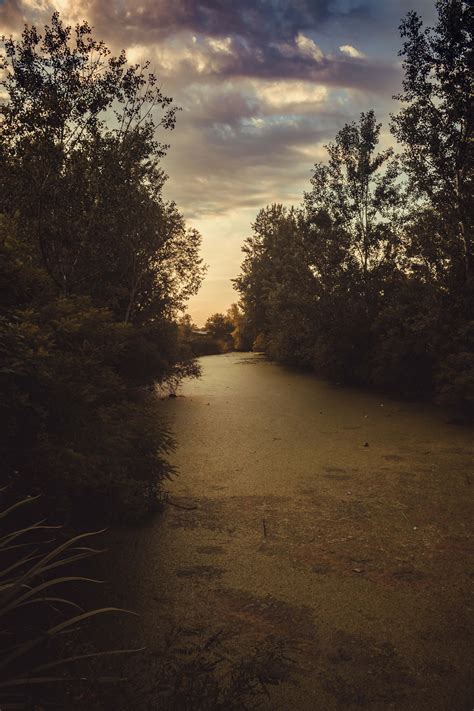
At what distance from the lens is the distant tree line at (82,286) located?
3.70 m

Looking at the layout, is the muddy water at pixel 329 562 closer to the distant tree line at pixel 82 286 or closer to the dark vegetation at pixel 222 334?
the distant tree line at pixel 82 286

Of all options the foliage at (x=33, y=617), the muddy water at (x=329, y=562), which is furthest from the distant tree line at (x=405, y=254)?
the foliage at (x=33, y=617)

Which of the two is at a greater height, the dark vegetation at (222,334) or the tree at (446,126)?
the tree at (446,126)

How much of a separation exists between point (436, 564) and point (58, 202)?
30.7 feet

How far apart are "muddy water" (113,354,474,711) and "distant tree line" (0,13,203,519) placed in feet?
3.29

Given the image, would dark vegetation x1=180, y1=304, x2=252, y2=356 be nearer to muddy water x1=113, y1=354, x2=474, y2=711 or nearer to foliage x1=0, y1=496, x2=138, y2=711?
muddy water x1=113, y1=354, x2=474, y2=711

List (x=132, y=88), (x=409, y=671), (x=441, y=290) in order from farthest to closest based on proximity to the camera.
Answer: (x=441, y=290) < (x=132, y=88) < (x=409, y=671)

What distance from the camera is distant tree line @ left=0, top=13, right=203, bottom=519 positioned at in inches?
146

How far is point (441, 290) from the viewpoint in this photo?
489 inches

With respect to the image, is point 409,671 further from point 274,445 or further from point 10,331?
point 274,445

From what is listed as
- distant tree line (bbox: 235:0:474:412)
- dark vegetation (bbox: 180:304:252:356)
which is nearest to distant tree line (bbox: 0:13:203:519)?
distant tree line (bbox: 235:0:474:412)

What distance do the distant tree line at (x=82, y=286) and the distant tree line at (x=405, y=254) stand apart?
5362 mm

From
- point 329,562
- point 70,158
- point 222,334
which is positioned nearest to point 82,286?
point 70,158

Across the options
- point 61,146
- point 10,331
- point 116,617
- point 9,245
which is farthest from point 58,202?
point 116,617
